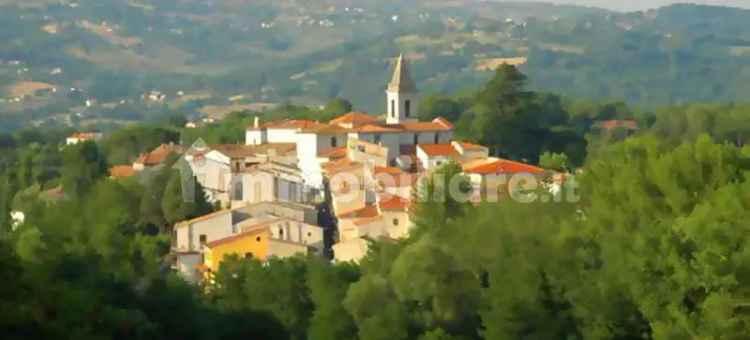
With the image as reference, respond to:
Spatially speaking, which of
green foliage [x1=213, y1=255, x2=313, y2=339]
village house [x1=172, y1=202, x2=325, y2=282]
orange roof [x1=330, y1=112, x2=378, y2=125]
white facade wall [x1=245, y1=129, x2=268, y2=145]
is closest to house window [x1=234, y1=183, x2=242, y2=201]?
village house [x1=172, y1=202, x2=325, y2=282]

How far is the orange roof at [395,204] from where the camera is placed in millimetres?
41812

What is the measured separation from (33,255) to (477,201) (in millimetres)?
13510

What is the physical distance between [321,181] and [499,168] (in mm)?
4449

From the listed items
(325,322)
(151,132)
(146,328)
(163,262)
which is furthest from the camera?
(151,132)

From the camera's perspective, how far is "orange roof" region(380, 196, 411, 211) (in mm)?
41812

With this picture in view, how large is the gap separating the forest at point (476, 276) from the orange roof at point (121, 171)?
1026 centimetres

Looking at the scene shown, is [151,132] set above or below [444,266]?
below

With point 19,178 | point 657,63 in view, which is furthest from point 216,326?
point 657,63

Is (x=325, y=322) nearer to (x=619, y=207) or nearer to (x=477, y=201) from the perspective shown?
(x=619, y=207)

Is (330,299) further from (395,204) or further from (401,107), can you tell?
(401,107)

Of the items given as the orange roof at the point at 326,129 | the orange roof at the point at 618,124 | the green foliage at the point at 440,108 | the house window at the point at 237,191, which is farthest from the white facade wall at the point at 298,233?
the orange roof at the point at 618,124

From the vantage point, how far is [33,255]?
30031mm

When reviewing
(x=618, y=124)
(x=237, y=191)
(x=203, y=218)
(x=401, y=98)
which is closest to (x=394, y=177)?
(x=237, y=191)

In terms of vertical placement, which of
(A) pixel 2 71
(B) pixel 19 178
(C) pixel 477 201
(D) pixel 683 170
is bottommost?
(A) pixel 2 71
